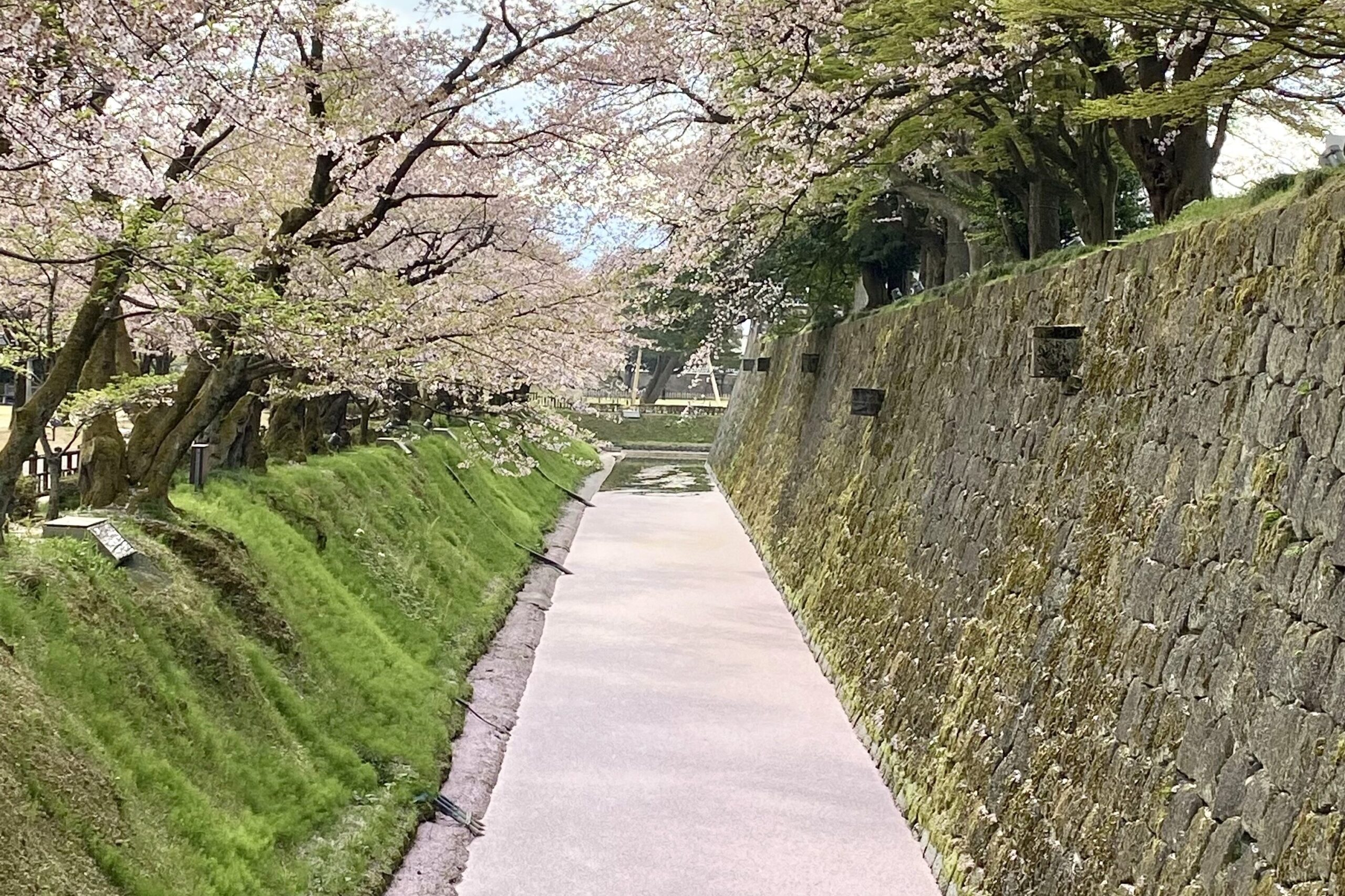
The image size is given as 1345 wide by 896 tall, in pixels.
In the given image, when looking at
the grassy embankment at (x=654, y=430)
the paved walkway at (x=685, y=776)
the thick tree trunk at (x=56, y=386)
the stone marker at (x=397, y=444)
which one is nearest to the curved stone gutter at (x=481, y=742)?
the paved walkway at (x=685, y=776)

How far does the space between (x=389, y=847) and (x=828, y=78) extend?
7076mm

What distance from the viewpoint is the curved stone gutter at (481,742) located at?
6.32 m

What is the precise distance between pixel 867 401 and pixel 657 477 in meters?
19.8

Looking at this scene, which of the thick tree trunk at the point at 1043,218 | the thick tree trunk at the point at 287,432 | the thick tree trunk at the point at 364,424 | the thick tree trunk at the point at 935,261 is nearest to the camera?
the thick tree trunk at the point at 1043,218

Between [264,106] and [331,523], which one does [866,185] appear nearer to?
[331,523]

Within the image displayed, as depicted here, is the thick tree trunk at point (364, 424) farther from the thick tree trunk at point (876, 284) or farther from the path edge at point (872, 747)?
the thick tree trunk at point (876, 284)

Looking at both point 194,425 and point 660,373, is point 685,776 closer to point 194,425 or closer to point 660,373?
point 194,425

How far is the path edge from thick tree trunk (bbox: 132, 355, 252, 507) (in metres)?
5.55

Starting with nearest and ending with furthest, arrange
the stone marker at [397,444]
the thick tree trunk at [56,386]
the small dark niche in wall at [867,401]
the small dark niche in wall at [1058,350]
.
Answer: the thick tree trunk at [56,386] → the small dark niche in wall at [1058,350] → the small dark niche in wall at [867,401] → the stone marker at [397,444]

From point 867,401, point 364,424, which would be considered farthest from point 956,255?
point 364,424

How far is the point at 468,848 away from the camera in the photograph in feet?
A: 22.2

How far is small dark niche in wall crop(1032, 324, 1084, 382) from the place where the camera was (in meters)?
6.42

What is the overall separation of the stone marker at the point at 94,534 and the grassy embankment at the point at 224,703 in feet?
0.30

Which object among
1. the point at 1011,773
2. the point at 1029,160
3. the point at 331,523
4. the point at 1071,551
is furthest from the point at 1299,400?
the point at 331,523
